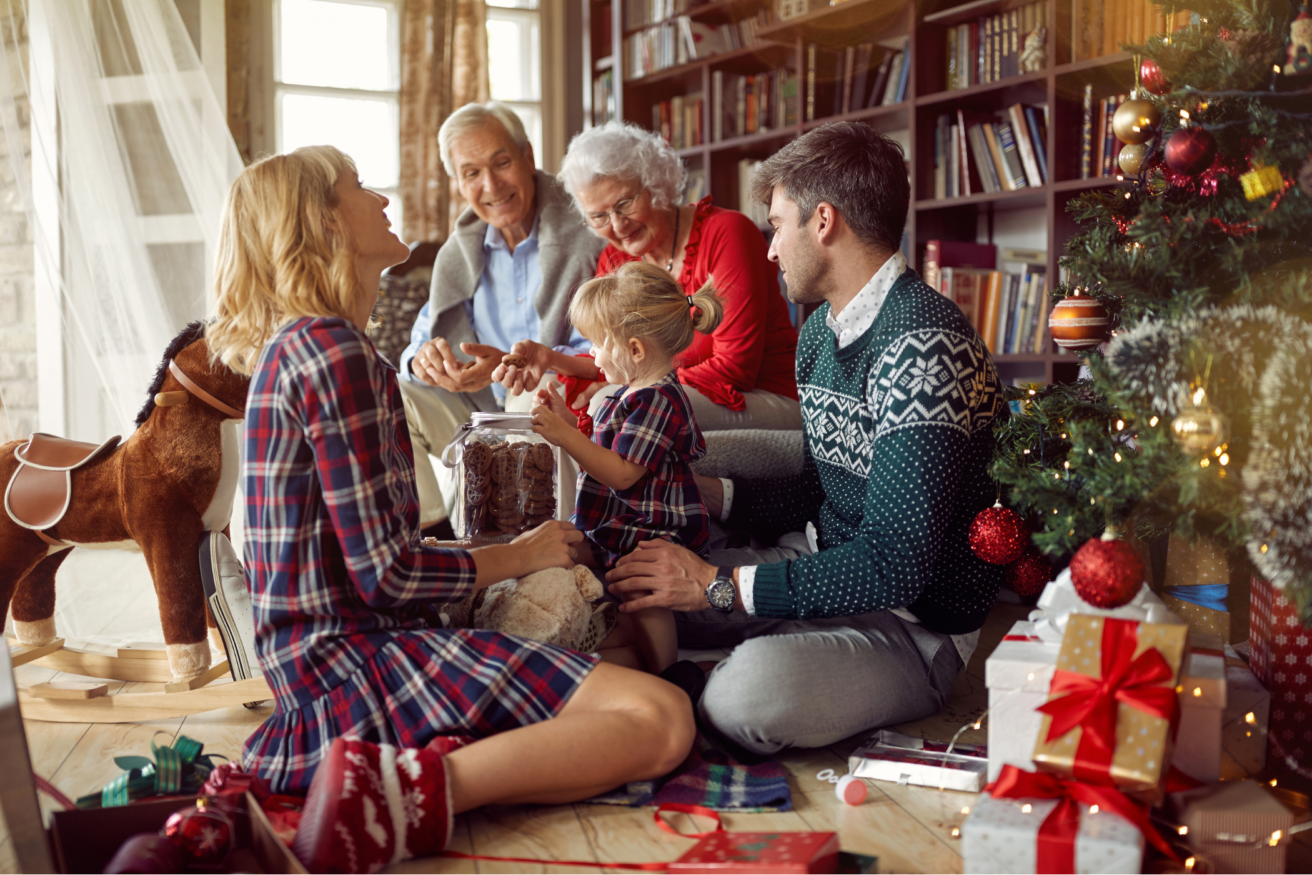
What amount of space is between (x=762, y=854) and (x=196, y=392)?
124 cm

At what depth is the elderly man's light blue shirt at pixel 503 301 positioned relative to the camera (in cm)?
279

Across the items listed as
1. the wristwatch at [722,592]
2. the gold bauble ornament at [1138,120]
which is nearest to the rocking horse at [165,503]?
the wristwatch at [722,592]

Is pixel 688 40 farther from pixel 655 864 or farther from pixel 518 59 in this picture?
pixel 655 864

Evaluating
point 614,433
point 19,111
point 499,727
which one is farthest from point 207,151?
point 499,727

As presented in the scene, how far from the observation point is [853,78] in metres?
3.35

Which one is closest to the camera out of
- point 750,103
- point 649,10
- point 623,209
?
point 623,209

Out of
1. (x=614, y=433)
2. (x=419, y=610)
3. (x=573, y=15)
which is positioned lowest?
(x=419, y=610)

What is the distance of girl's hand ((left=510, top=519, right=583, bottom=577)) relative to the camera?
1.59 m

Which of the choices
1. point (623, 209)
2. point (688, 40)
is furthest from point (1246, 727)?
point (688, 40)

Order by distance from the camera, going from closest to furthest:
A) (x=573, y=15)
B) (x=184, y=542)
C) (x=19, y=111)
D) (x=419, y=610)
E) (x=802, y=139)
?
(x=419, y=610) < (x=802, y=139) < (x=184, y=542) < (x=19, y=111) < (x=573, y=15)

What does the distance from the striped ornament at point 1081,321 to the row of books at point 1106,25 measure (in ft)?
4.66

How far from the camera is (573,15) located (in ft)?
14.8

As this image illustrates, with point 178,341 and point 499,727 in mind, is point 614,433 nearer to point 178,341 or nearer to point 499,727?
point 499,727

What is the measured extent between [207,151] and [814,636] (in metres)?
1.95
